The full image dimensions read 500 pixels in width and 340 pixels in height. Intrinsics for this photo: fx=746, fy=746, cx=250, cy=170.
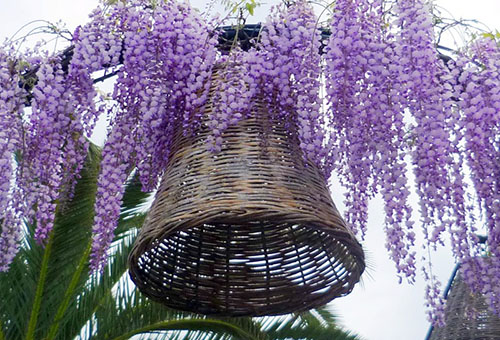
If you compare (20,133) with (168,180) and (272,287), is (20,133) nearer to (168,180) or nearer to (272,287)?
(168,180)

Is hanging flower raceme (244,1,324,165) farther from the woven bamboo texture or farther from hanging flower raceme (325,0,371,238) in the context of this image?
the woven bamboo texture

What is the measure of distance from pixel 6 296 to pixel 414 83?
334 centimetres

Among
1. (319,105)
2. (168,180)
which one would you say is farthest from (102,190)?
(319,105)

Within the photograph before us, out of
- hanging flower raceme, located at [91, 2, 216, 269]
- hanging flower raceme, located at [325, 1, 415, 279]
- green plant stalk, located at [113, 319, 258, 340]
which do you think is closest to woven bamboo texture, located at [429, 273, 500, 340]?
hanging flower raceme, located at [325, 1, 415, 279]

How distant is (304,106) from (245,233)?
47 cm

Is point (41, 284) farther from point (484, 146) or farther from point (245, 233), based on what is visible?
point (484, 146)

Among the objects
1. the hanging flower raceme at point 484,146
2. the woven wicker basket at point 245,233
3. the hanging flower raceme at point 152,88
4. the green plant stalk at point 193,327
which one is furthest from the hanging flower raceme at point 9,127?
the green plant stalk at point 193,327

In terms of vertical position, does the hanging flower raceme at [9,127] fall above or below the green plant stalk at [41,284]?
below

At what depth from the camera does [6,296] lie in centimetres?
440

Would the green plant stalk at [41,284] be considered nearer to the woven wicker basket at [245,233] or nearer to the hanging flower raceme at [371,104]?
the woven wicker basket at [245,233]

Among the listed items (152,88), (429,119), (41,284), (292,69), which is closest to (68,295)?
(41,284)

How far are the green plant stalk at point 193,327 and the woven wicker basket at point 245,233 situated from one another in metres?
2.37

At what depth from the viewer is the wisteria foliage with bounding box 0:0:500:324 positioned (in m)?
1.79

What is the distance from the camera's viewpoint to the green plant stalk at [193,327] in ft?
14.4
